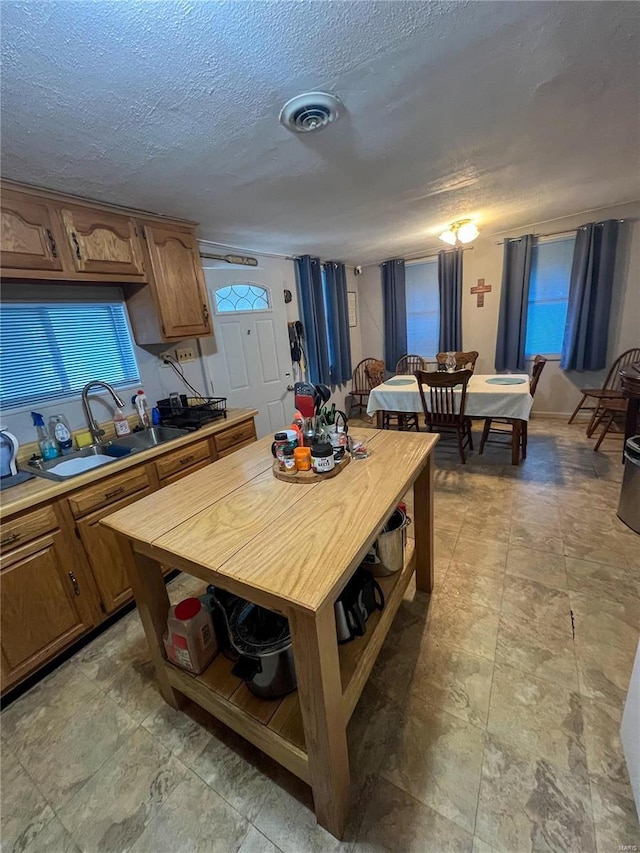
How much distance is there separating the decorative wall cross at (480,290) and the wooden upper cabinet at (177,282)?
11.7 ft

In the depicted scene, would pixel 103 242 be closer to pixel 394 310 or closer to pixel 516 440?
pixel 516 440

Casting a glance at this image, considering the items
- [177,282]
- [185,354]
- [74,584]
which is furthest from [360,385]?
[74,584]

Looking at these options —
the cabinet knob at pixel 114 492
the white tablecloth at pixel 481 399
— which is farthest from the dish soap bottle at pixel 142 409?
the white tablecloth at pixel 481 399

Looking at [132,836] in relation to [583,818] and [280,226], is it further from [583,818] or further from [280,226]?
[280,226]

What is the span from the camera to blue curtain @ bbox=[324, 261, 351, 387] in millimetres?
4539

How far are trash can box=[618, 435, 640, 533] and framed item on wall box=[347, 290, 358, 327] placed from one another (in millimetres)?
3725

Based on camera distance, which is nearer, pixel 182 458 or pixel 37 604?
pixel 37 604

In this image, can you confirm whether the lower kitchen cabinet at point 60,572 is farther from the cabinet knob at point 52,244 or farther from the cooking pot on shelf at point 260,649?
the cabinet knob at point 52,244

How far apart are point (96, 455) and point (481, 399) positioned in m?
2.98

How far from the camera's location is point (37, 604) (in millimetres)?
1479

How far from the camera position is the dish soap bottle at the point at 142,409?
2.32m

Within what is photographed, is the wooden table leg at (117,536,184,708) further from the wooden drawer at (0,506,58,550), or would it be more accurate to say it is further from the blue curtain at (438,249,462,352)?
the blue curtain at (438,249,462,352)

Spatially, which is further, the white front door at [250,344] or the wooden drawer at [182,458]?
the white front door at [250,344]

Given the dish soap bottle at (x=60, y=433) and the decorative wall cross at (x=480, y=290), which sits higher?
the decorative wall cross at (x=480, y=290)
